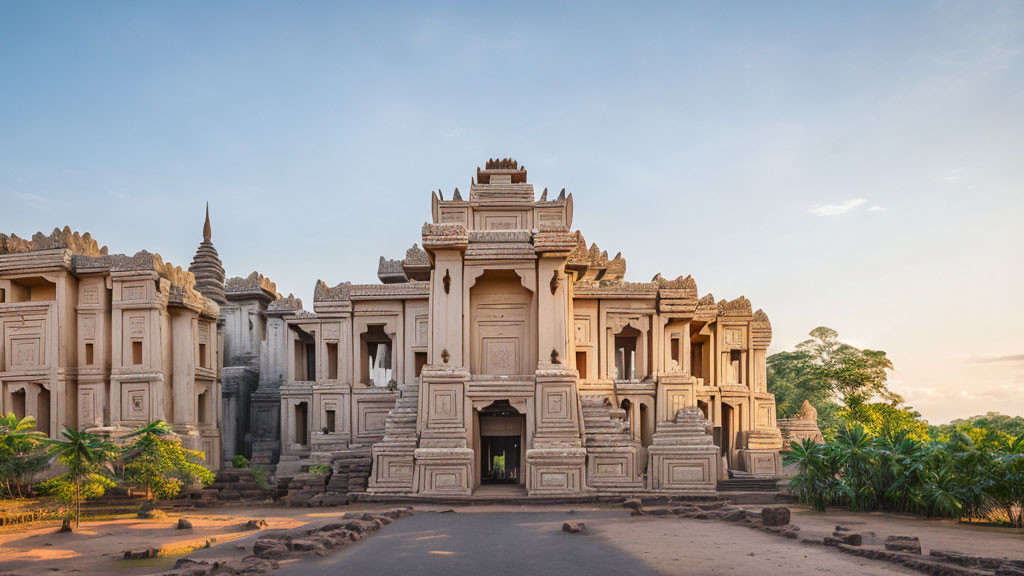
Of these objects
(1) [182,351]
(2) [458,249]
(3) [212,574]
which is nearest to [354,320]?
(1) [182,351]

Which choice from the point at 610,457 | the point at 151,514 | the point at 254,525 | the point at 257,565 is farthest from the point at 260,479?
the point at 257,565

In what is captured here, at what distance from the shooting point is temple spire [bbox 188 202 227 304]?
144 feet

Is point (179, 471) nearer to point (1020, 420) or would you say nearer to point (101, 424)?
point (101, 424)

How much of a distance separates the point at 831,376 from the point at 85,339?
130ft

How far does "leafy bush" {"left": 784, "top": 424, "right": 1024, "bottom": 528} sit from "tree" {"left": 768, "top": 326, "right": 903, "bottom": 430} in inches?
796

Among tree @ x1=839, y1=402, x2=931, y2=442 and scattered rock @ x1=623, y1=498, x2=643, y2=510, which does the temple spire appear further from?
tree @ x1=839, y1=402, x2=931, y2=442

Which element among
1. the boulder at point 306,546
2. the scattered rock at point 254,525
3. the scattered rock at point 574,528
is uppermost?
the boulder at point 306,546

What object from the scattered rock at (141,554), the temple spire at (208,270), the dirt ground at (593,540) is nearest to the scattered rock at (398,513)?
the dirt ground at (593,540)

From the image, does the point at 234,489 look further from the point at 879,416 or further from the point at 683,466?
the point at 879,416

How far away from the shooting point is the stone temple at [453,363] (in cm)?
2302

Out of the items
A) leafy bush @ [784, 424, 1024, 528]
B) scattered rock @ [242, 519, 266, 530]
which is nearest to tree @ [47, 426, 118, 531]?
scattered rock @ [242, 519, 266, 530]

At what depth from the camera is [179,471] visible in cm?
2400

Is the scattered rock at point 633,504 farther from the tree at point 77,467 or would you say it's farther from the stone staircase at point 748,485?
the tree at point 77,467

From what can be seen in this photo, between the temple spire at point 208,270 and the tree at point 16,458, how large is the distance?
70.6 ft
